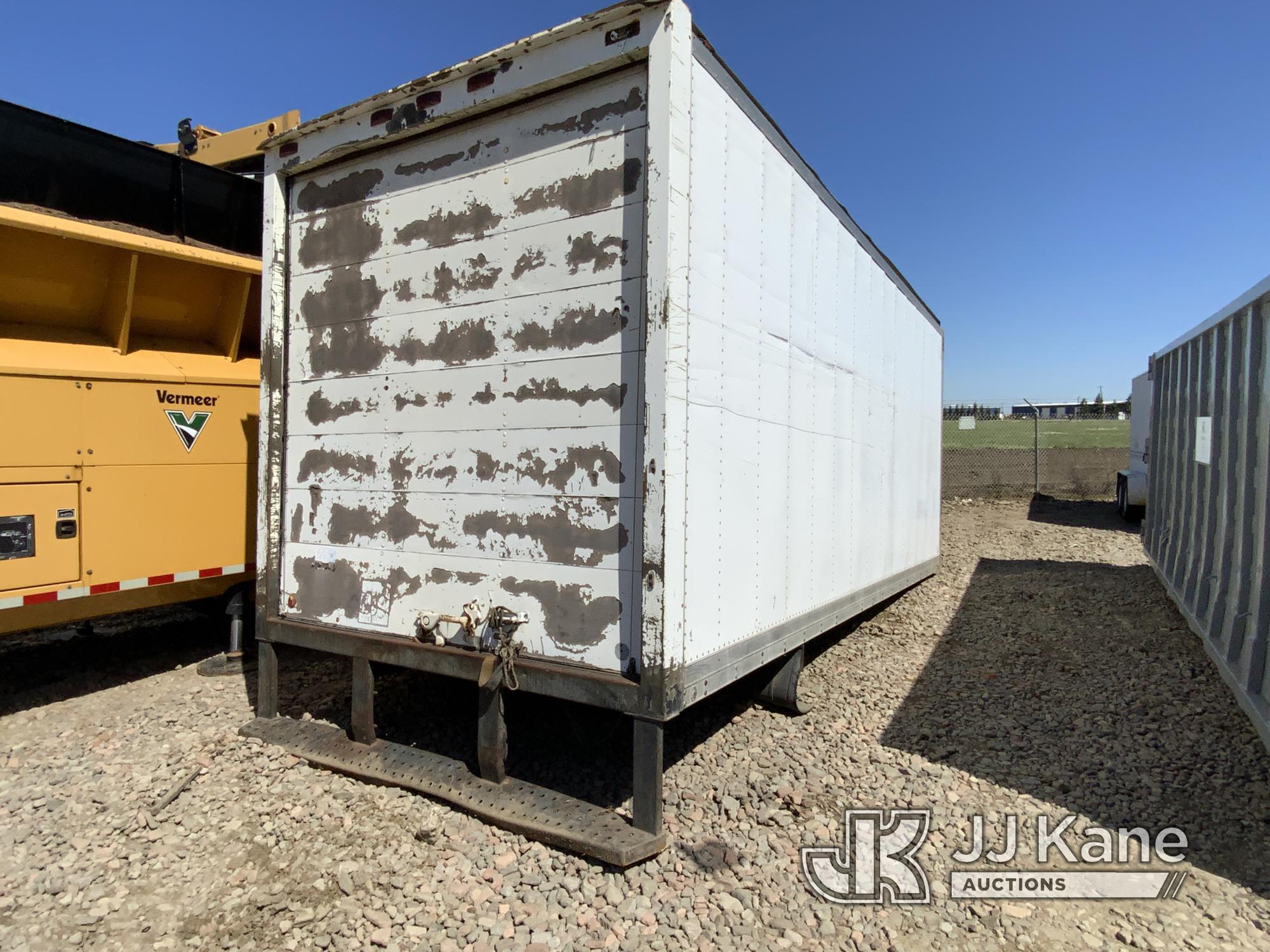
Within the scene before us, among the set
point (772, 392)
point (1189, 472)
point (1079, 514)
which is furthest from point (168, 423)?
point (1079, 514)

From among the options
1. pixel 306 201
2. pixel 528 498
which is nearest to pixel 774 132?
pixel 528 498

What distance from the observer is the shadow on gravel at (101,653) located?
15.5 ft

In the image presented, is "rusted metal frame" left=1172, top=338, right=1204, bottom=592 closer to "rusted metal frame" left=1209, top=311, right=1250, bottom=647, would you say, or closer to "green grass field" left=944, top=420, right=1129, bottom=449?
"rusted metal frame" left=1209, top=311, right=1250, bottom=647

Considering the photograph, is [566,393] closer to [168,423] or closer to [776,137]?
[776,137]

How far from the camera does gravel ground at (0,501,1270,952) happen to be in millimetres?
2576

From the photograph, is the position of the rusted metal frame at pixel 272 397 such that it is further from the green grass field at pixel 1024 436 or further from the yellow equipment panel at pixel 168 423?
the green grass field at pixel 1024 436

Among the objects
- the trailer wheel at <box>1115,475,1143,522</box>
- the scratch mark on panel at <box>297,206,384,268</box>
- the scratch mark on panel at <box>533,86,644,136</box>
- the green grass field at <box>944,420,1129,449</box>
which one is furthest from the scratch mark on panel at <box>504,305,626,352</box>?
the green grass field at <box>944,420,1129,449</box>

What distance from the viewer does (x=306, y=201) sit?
13.4 feet

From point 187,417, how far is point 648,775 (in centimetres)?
393

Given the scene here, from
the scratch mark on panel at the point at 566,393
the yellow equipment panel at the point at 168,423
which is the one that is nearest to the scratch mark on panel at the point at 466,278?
the scratch mark on panel at the point at 566,393

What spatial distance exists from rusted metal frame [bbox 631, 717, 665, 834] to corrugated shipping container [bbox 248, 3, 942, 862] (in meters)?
0.01

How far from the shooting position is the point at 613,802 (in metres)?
3.44

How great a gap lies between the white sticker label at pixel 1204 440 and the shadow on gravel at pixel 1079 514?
6918 mm

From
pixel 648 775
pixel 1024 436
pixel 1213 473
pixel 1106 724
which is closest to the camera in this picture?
pixel 648 775
